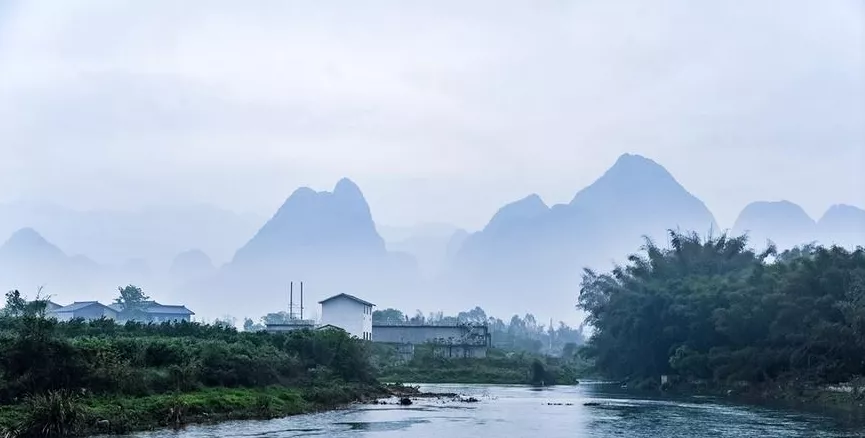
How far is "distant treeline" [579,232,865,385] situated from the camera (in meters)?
40.4

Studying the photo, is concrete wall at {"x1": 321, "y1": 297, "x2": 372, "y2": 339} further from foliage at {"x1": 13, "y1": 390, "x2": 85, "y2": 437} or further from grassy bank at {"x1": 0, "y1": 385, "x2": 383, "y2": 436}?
foliage at {"x1": 13, "y1": 390, "x2": 85, "y2": 437}

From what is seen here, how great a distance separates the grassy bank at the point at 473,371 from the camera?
6869cm

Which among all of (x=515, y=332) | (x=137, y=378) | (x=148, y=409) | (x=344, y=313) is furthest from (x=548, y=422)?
(x=515, y=332)

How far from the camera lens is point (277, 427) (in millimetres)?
28016

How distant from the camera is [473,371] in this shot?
7175cm

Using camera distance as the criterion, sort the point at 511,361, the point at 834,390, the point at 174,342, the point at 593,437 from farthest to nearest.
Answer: the point at 511,361 < the point at 834,390 < the point at 174,342 < the point at 593,437

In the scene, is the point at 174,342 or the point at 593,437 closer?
the point at 593,437

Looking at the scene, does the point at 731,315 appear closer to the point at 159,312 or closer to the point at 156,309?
the point at 159,312

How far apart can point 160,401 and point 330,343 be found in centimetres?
1663

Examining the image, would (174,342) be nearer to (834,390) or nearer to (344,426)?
(344,426)

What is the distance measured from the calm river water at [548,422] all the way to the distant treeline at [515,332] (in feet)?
256

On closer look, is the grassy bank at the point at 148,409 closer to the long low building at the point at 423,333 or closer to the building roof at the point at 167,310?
the long low building at the point at 423,333

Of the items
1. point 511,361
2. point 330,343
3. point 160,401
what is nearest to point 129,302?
point 511,361

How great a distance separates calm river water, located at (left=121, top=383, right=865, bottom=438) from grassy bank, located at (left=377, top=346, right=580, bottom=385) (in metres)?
28.2
